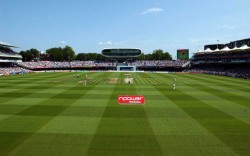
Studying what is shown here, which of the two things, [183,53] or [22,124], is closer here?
[22,124]

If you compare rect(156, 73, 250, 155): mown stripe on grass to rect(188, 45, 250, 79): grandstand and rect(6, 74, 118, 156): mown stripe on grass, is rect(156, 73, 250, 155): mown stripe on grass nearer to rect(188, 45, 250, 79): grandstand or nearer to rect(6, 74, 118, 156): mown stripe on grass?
rect(6, 74, 118, 156): mown stripe on grass

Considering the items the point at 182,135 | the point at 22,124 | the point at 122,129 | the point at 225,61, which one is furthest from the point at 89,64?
the point at 182,135

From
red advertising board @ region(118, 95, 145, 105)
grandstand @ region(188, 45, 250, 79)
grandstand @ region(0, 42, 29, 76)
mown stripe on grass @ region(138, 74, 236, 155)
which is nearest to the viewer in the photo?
mown stripe on grass @ region(138, 74, 236, 155)

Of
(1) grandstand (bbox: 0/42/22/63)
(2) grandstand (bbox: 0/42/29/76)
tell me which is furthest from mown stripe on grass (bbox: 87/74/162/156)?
(1) grandstand (bbox: 0/42/22/63)

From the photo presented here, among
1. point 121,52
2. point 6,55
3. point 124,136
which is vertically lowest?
point 124,136

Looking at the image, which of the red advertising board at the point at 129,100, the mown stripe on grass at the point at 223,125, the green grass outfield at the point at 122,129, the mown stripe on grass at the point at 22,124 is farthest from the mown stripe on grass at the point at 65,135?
the mown stripe on grass at the point at 223,125

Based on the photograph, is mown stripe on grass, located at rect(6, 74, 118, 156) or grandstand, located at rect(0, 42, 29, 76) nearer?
mown stripe on grass, located at rect(6, 74, 118, 156)

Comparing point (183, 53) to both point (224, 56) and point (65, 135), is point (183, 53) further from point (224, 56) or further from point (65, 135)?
point (65, 135)

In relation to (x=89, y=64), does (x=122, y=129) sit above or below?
below

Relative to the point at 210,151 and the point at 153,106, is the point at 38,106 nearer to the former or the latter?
the point at 153,106

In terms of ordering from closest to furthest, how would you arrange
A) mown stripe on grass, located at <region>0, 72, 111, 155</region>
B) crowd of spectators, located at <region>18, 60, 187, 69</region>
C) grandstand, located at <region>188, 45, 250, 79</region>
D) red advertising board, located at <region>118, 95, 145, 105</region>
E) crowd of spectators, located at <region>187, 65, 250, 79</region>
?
mown stripe on grass, located at <region>0, 72, 111, 155</region> → red advertising board, located at <region>118, 95, 145, 105</region> → crowd of spectators, located at <region>187, 65, 250, 79</region> → grandstand, located at <region>188, 45, 250, 79</region> → crowd of spectators, located at <region>18, 60, 187, 69</region>

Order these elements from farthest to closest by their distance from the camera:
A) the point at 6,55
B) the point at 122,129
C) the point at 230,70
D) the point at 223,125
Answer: the point at 6,55 → the point at 230,70 → the point at 223,125 → the point at 122,129

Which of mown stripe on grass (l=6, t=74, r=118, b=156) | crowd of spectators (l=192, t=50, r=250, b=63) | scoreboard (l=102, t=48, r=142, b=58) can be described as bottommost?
mown stripe on grass (l=6, t=74, r=118, b=156)

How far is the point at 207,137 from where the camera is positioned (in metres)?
16.6
